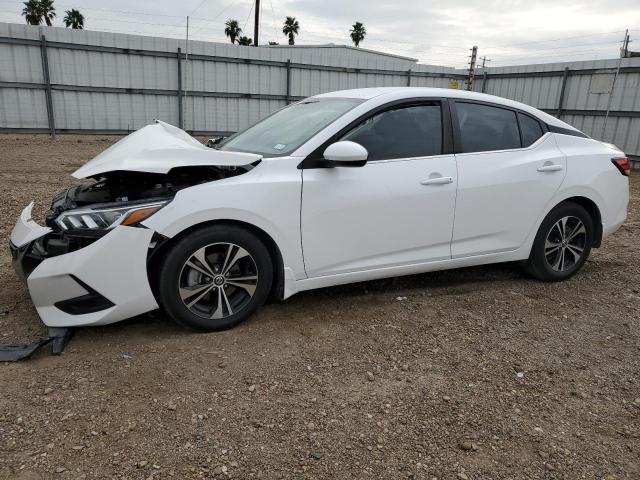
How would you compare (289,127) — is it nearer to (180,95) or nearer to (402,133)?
(402,133)

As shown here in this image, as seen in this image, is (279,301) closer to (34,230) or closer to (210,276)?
(210,276)

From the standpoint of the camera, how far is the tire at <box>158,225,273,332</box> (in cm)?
309

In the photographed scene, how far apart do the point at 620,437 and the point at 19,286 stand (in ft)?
13.4

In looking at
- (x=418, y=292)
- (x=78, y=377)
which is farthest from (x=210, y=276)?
(x=418, y=292)

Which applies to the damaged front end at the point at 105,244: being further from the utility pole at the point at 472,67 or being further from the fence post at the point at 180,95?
the utility pole at the point at 472,67

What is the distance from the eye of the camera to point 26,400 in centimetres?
255

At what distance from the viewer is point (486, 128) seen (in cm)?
409

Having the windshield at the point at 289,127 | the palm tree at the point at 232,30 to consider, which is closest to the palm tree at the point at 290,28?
the palm tree at the point at 232,30

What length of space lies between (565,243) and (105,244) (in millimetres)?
3684

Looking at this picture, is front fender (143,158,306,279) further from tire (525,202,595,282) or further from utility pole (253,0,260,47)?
utility pole (253,0,260,47)

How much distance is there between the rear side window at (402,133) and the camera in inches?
142

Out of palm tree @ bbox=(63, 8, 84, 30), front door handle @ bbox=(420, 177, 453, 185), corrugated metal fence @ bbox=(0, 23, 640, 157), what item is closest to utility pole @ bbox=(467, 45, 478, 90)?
corrugated metal fence @ bbox=(0, 23, 640, 157)

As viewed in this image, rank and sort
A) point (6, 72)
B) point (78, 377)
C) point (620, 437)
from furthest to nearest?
point (6, 72)
point (78, 377)
point (620, 437)

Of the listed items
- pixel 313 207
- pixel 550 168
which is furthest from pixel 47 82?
pixel 550 168
